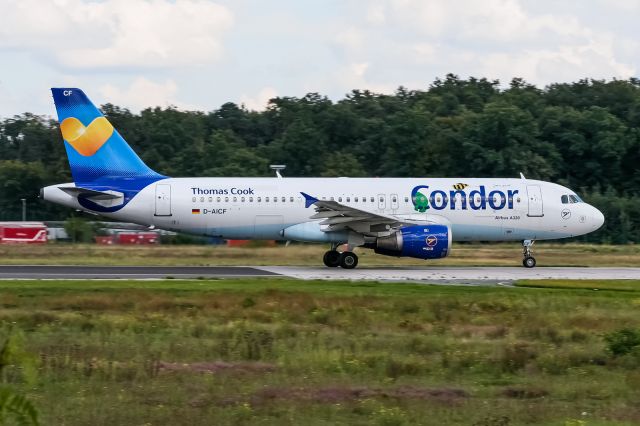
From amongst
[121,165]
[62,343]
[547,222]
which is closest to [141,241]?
[121,165]

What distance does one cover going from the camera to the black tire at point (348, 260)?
35.6m

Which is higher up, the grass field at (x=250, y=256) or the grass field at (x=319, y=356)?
the grass field at (x=250, y=256)

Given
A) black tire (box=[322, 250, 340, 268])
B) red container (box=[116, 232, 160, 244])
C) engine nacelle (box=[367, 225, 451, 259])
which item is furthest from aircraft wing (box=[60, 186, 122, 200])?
red container (box=[116, 232, 160, 244])

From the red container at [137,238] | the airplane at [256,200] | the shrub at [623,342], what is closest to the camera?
the shrub at [623,342]

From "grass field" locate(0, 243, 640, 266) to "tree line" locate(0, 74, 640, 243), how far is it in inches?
630

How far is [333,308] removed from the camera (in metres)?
22.5

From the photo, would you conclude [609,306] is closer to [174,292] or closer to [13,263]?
[174,292]

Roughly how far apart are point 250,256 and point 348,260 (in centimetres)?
734

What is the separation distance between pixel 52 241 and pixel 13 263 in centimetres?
1793

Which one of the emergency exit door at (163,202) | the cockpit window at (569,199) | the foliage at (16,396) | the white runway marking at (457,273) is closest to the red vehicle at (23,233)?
the emergency exit door at (163,202)

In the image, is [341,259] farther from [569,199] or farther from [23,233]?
[23,233]

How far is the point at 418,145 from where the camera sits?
74.2 m

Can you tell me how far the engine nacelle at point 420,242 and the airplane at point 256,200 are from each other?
770mm

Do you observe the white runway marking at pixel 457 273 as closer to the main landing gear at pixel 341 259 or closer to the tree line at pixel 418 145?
the main landing gear at pixel 341 259
